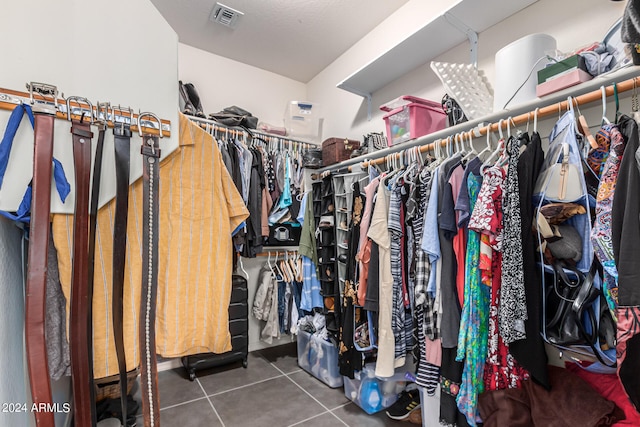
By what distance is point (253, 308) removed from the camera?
2699mm

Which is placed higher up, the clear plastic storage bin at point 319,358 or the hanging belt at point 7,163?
the hanging belt at point 7,163

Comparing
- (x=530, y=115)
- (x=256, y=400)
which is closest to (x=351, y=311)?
(x=256, y=400)

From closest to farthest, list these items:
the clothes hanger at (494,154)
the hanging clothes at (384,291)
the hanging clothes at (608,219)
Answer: the hanging clothes at (608,219) → the clothes hanger at (494,154) → the hanging clothes at (384,291)

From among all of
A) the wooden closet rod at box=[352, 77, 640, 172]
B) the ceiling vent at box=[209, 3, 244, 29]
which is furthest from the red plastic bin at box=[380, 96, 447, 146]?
the ceiling vent at box=[209, 3, 244, 29]

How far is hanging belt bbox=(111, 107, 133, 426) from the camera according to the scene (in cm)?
68

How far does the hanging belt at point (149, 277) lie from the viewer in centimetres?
69

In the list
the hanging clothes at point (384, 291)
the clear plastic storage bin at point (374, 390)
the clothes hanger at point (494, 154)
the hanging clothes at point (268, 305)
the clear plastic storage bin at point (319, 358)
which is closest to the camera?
the clothes hanger at point (494, 154)

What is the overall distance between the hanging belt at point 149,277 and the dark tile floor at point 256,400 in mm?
1266

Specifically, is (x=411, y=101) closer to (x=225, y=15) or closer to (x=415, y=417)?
(x=225, y=15)

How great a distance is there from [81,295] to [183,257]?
9.4 inches

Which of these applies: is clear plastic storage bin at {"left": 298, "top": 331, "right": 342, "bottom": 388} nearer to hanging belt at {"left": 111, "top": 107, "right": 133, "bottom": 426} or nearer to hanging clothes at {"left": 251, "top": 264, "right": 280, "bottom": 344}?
hanging clothes at {"left": 251, "top": 264, "right": 280, "bottom": 344}

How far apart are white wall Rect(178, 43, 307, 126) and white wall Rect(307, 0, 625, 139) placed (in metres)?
0.38

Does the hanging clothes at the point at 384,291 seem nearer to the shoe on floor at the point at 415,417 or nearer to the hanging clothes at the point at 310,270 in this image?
the shoe on floor at the point at 415,417

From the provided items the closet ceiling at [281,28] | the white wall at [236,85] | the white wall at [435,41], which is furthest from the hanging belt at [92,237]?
the white wall at [236,85]
